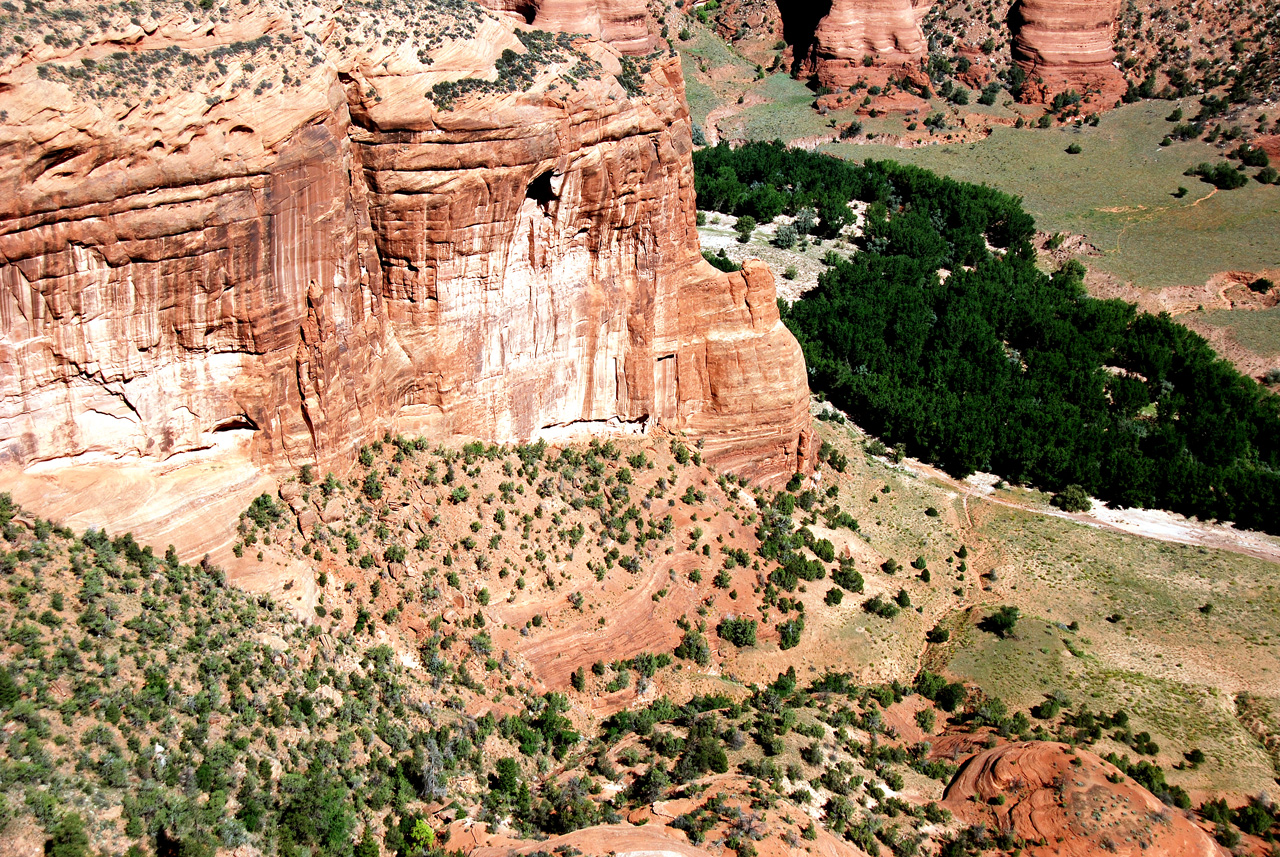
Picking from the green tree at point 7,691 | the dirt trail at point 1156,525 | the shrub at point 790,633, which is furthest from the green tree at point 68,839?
the dirt trail at point 1156,525

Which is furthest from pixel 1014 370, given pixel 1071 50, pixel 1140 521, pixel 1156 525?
pixel 1071 50

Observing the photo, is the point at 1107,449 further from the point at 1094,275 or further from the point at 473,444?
the point at 473,444

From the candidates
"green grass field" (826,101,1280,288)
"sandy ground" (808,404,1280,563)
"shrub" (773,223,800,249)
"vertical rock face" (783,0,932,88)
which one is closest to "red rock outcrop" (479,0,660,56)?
Answer: "shrub" (773,223,800,249)

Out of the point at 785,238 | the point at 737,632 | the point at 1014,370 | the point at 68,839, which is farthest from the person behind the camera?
the point at 785,238

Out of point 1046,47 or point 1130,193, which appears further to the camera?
point 1046,47

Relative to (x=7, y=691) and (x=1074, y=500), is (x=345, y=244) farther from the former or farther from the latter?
(x=1074, y=500)

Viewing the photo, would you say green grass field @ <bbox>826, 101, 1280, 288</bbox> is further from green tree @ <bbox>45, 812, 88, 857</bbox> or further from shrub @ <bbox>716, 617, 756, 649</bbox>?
green tree @ <bbox>45, 812, 88, 857</bbox>
